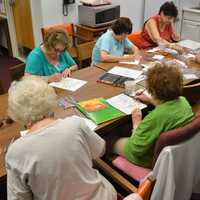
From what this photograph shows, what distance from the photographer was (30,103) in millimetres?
1186

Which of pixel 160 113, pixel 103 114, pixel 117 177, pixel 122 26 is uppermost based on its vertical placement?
pixel 122 26

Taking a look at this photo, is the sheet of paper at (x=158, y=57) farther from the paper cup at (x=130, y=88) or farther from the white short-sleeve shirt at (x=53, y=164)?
the white short-sleeve shirt at (x=53, y=164)

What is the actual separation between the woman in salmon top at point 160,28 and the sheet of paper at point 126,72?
0.89 m

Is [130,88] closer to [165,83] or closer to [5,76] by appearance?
[165,83]

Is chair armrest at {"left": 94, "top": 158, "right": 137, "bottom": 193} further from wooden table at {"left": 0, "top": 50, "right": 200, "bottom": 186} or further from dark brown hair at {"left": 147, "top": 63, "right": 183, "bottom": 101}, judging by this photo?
dark brown hair at {"left": 147, "top": 63, "right": 183, "bottom": 101}

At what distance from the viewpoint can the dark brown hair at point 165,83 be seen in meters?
1.58

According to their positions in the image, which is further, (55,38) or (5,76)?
(5,76)

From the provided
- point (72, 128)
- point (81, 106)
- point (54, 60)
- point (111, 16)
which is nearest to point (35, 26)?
point (111, 16)

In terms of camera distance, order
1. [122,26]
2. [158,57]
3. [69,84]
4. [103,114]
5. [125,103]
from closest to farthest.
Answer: [103,114] < [125,103] < [69,84] < [122,26] < [158,57]

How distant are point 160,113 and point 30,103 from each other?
0.71 m

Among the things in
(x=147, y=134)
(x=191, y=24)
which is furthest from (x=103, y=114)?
(x=191, y=24)

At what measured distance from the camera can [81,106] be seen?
1.88 metres

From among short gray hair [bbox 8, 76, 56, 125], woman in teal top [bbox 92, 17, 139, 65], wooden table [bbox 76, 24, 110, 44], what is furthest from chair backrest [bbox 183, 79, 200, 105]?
wooden table [bbox 76, 24, 110, 44]

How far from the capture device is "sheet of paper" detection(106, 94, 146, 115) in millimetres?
1887
